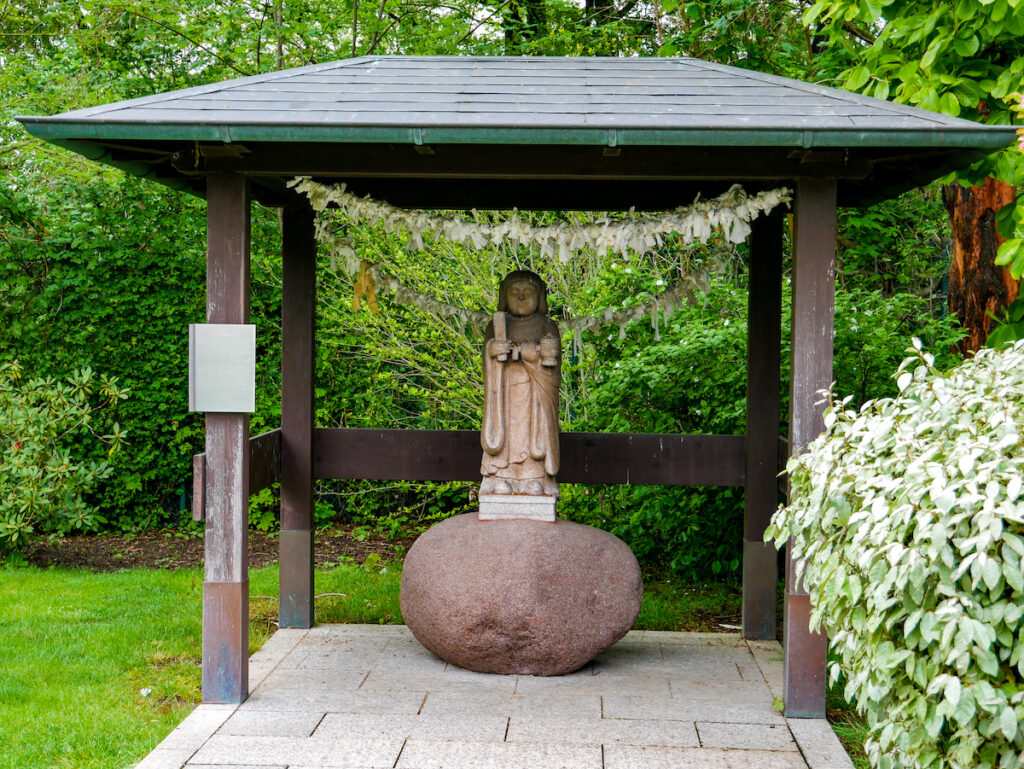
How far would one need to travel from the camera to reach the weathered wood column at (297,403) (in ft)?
20.8

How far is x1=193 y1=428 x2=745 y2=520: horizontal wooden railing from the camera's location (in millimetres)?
6387

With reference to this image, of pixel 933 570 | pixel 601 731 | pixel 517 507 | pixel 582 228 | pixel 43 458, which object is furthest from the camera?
pixel 43 458

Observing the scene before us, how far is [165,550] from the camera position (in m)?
8.65

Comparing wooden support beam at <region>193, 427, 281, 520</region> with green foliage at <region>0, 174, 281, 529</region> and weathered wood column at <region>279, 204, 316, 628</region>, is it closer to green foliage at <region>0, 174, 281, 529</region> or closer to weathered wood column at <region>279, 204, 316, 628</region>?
weathered wood column at <region>279, 204, 316, 628</region>

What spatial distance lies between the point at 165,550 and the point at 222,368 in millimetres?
4569

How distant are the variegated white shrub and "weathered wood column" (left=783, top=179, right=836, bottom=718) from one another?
87cm

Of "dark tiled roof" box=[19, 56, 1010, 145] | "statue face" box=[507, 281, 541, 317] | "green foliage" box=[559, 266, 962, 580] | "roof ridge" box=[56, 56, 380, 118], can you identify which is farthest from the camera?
"green foliage" box=[559, 266, 962, 580]

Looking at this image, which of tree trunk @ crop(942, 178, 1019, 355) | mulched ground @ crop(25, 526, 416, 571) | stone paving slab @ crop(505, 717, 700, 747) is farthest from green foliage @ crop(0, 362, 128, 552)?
tree trunk @ crop(942, 178, 1019, 355)

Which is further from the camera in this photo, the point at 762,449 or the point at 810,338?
the point at 762,449

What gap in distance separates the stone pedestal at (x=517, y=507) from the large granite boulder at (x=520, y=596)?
15 centimetres

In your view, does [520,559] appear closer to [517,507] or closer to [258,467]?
[517,507]

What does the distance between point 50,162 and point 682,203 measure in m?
6.07

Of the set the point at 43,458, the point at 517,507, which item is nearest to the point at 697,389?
the point at 517,507

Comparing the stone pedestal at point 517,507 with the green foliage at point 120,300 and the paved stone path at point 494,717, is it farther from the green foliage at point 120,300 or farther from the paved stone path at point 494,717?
the green foliage at point 120,300
